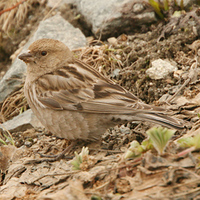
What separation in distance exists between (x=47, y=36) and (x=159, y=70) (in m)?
2.67

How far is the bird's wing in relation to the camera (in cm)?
461

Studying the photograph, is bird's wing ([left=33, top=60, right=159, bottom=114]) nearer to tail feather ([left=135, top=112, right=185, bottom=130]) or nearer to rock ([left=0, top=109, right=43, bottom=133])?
tail feather ([left=135, top=112, right=185, bottom=130])

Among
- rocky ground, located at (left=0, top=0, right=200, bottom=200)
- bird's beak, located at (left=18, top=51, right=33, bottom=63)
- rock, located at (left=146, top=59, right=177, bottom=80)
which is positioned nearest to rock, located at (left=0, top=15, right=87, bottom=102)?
rocky ground, located at (left=0, top=0, right=200, bottom=200)

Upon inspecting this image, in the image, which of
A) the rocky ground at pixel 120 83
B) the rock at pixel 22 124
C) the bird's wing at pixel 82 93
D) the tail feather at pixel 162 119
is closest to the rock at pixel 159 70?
the rocky ground at pixel 120 83

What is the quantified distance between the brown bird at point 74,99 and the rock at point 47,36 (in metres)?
1.51

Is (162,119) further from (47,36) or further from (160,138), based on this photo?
(47,36)

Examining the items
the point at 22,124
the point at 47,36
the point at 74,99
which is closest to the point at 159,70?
the point at 74,99

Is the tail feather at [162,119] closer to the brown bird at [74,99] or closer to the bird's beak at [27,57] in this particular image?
the brown bird at [74,99]

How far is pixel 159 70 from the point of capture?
563 centimetres

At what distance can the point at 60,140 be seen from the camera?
5527mm

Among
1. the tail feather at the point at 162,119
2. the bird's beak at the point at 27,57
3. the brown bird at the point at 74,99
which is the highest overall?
the bird's beak at the point at 27,57

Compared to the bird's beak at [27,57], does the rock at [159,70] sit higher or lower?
lower

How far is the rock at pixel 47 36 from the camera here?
6.79 meters

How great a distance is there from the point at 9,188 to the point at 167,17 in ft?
13.7
